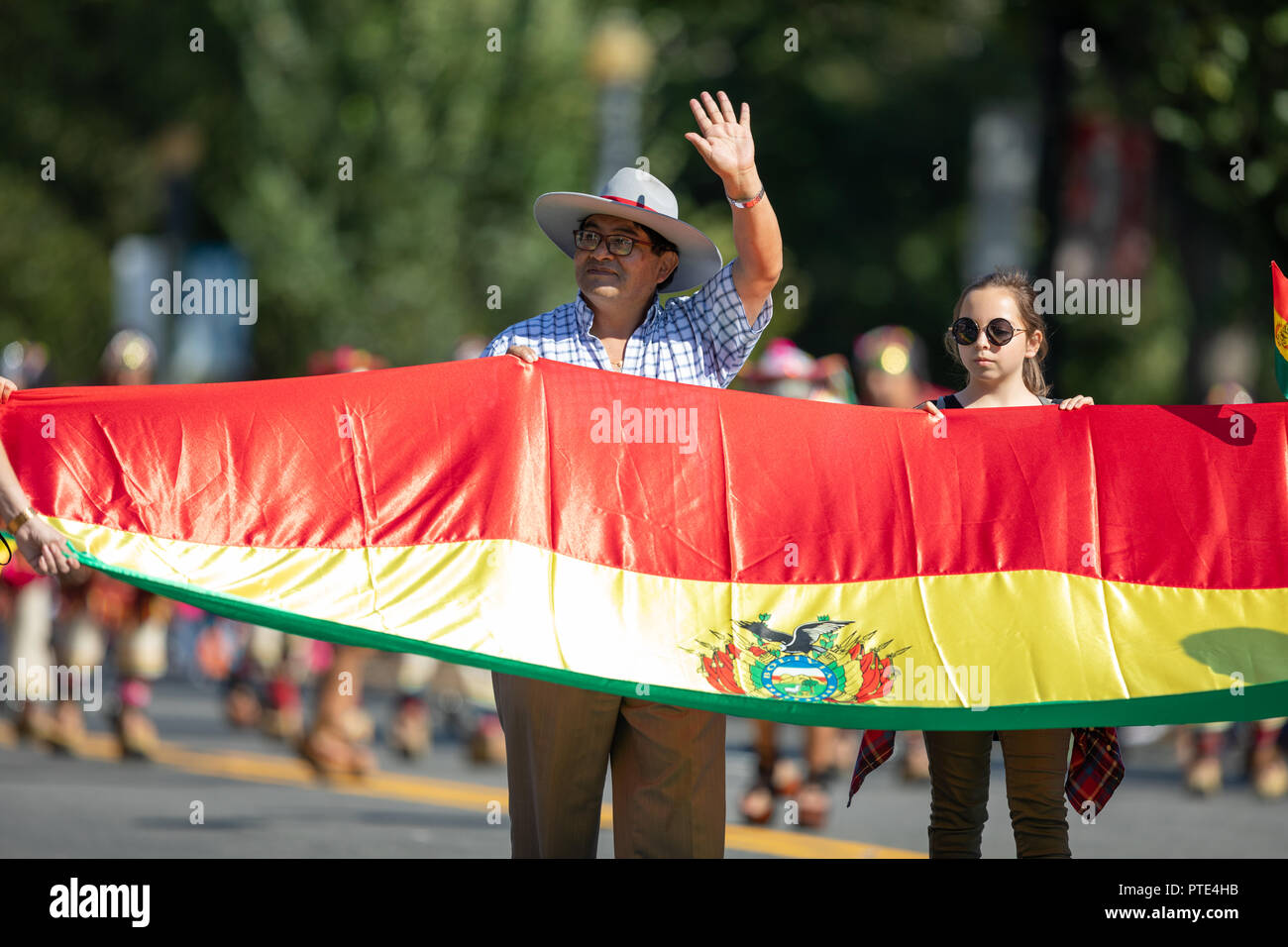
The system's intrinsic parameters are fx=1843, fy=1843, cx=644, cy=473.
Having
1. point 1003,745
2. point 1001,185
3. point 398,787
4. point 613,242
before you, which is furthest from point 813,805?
point 1001,185

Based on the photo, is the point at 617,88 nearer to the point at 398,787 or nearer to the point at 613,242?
the point at 398,787

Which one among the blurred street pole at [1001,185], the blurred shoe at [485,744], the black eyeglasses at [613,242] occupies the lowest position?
the blurred shoe at [485,744]

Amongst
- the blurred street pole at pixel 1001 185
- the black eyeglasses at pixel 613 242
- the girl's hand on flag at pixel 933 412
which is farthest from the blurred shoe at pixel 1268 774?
the blurred street pole at pixel 1001 185

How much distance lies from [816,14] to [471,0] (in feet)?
25.9

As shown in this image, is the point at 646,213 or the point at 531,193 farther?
the point at 531,193

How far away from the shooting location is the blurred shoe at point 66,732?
10.5m

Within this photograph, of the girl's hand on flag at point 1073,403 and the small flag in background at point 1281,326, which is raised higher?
the small flag in background at point 1281,326

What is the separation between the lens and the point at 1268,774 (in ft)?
31.8

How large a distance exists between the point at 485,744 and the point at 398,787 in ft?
3.55

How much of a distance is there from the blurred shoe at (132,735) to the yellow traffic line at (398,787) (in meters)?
0.07

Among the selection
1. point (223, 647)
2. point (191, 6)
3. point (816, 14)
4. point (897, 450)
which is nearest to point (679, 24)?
point (816, 14)

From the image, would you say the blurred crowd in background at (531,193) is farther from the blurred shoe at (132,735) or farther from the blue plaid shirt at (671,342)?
the blue plaid shirt at (671,342)

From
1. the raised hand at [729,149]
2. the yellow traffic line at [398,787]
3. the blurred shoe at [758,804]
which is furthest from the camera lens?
the blurred shoe at [758,804]

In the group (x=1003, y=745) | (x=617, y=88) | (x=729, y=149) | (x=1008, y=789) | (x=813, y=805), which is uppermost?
(x=617, y=88)
